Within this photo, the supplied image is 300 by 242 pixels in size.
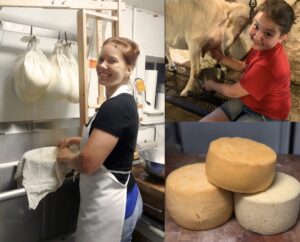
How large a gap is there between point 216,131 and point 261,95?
0.47ft

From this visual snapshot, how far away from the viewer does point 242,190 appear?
0.67 meters

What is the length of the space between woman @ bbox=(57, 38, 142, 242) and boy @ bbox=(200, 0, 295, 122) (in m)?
0.21

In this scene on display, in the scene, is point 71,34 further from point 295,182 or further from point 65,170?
point 295,182

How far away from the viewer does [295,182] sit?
72 cm

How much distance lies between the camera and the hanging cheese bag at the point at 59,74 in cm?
71

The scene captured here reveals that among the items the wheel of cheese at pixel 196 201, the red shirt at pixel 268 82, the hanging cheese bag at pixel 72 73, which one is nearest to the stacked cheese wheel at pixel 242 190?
the wheel of cheese at pixel 196 201

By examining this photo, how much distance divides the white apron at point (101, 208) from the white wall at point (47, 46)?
162 millimetres

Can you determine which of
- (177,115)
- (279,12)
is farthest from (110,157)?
(279,12)

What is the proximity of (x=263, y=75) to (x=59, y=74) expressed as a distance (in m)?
0.53

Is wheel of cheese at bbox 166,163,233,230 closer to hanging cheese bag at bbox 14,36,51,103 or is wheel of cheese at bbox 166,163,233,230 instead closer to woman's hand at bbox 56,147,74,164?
woman's hand at bbox 56,147,74,164

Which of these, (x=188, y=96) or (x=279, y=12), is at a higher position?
(x=279, y=12)

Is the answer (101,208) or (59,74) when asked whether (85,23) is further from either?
(101,208)

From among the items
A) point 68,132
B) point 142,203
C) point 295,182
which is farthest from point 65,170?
point 295,182

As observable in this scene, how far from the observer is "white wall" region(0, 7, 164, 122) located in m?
0.66
